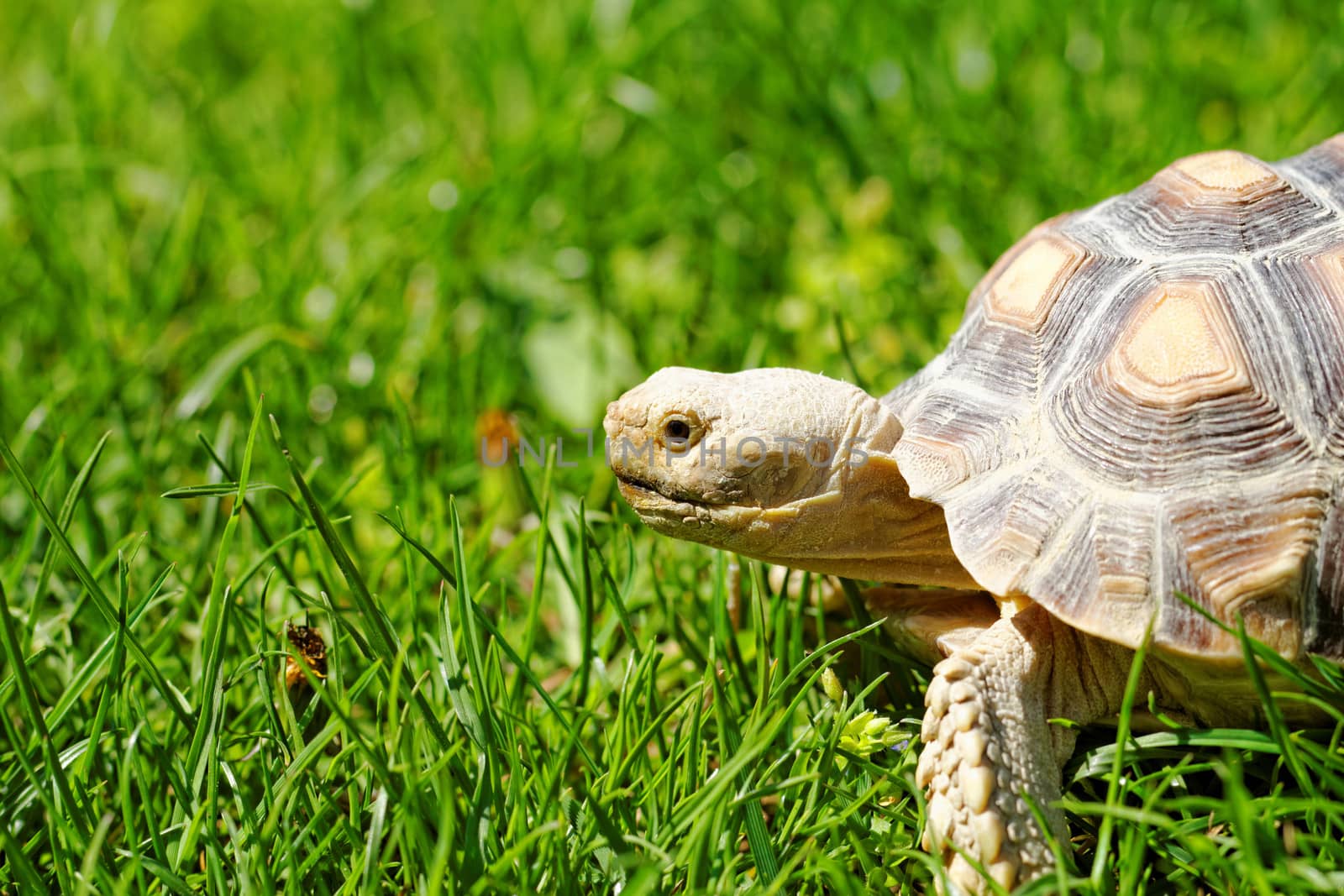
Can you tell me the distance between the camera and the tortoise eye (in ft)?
7.38

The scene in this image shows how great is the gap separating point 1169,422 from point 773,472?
2.42 ft

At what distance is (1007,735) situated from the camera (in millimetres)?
1954

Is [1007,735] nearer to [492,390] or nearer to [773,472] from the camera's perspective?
[773,472]

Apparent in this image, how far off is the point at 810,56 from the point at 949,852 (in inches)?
140

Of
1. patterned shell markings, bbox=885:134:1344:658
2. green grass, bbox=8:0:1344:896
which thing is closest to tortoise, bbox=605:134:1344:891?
patterned shell markings, bbox=885:134:1344:658

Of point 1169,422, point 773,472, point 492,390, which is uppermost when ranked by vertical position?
point 1169,422

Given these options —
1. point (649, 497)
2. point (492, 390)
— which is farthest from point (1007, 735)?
point (492, 390)

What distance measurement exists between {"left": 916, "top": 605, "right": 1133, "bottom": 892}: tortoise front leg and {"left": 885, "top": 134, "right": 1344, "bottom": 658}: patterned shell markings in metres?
0.16

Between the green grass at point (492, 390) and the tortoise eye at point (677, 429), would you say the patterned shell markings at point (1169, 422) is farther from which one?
the tortoise eye at point (677, 429)

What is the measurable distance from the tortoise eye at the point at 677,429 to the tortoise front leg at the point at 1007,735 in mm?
667

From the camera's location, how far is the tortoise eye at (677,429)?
2.25 meters

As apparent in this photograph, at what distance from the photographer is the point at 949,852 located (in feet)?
6.30


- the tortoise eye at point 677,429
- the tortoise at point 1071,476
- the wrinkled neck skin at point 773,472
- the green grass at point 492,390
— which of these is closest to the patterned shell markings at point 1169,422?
the tortoise at point 1071,476

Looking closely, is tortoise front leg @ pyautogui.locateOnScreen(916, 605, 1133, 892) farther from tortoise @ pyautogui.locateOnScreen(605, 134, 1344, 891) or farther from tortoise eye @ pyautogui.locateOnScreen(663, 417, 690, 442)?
tortoise eye @ pyautogui.locateOnScreen(663, 417, 690, 442)
